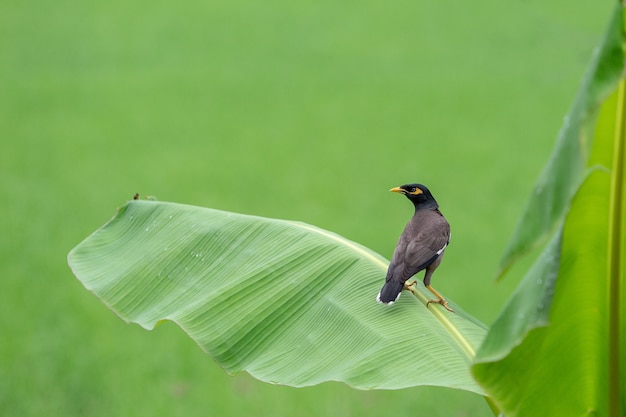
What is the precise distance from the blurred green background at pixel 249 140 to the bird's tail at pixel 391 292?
3.00 meters

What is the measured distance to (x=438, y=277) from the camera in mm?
6625

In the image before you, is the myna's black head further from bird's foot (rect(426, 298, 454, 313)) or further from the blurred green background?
the blurred green background

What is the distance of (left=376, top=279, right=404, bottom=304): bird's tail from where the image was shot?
6.83 feet

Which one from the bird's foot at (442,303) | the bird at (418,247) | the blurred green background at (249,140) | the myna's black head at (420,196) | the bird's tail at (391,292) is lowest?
the blurred green background at (249,140)

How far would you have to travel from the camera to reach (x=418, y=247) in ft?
7.20

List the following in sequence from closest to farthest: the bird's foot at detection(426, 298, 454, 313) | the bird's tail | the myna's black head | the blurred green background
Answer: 1. the bird's tail
2. the bird's foot at detection(426, 298, 454, 313)
3. the myna's black head
4. the blurred green background

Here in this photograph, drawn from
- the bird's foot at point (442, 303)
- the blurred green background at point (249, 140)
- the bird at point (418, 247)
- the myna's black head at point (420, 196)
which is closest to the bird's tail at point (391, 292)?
the bird at point (418, 247)

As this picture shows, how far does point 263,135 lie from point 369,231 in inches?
105

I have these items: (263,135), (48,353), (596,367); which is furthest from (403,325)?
(263,135)

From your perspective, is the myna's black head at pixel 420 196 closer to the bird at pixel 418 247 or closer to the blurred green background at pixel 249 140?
the bird at pixel 418 247

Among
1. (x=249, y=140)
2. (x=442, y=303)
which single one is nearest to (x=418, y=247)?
(x=442, y=303)

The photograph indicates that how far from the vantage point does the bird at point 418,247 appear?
209cm

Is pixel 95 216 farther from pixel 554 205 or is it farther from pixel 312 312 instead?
pixel 554 205

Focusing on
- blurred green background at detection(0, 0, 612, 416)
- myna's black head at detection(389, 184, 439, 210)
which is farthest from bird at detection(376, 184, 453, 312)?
blurred green background at detection(0, 0, 612, 416)
